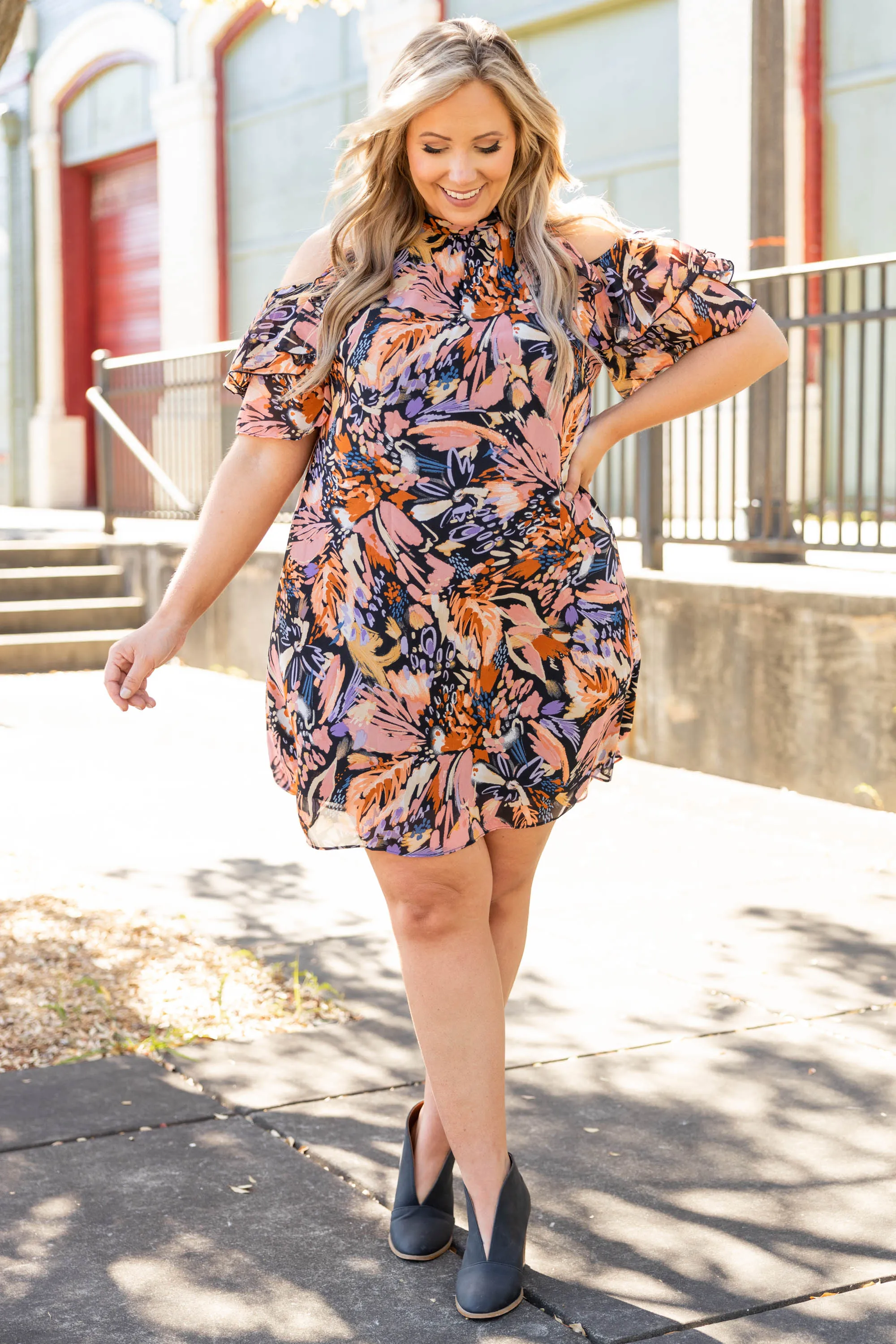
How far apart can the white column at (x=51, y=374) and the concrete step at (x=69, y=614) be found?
7.78 m

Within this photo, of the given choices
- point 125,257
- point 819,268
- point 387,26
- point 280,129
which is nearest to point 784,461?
point 819,268

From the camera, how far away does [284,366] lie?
273 cm

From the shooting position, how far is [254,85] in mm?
16203

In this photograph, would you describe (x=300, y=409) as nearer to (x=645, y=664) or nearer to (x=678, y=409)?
(x=678, y=409)

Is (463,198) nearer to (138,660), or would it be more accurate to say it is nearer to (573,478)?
(573,478)

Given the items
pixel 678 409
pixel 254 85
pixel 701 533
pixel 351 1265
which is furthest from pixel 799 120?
pixel 351 1265

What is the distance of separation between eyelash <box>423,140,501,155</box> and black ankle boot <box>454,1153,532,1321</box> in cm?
157

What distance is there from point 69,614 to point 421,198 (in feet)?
31.0

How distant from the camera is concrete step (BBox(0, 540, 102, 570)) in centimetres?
1213

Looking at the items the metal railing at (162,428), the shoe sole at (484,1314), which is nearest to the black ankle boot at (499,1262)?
the shoe sole at (484,1314)

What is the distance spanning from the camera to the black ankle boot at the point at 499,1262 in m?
2.68

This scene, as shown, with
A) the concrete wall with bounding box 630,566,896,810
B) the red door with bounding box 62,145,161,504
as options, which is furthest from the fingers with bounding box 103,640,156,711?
the red door with bounding box 62,145,161,504

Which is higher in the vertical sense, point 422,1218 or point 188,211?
point 188,211

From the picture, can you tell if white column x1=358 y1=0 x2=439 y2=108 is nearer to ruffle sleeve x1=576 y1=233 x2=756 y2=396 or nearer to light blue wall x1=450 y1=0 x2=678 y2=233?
light blue wall x1=450 y1=0 x2=678 y2=233
